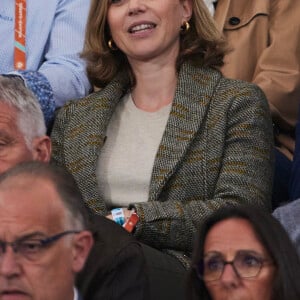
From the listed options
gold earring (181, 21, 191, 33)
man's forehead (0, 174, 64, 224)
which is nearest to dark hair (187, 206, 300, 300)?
man's forehead (0, 174, 64, 224)

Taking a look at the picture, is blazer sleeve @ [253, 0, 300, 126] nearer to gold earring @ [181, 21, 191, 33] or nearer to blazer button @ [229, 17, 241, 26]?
blazer button @ [229, 17, 241, 26]

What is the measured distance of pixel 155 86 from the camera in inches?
140

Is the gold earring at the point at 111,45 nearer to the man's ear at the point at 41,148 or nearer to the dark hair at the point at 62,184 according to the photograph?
the man's ear at the point at 41,148

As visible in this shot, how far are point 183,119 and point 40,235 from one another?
3.81ft

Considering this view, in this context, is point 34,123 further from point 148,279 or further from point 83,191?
point 148,279

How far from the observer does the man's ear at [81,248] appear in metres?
2.37

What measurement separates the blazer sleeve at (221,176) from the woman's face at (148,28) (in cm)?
30

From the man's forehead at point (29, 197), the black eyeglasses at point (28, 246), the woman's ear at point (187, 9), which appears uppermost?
the woman's ear at point (187, 9)

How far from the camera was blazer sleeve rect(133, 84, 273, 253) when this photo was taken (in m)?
3.17

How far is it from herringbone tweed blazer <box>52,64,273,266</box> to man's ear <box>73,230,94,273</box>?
2.46 feet

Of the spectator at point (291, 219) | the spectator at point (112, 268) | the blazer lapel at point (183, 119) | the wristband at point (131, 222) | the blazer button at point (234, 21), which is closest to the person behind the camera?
the spectator at point (112, 268)

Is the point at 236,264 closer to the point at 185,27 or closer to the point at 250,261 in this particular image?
the point at 250,261

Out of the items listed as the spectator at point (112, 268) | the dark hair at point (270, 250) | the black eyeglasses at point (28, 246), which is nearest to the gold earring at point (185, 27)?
the spectator at point (112, 268)

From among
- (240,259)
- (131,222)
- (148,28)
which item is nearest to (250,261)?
(240,259)
